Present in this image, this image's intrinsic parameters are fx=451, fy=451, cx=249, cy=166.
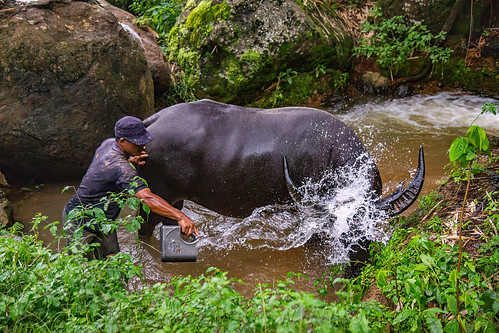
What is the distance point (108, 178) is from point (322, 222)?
2.13 metres

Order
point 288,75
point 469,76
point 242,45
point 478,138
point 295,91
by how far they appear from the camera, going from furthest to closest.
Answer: point 469,76
point 295,91
point 288,75
point 242,45
point 478,138

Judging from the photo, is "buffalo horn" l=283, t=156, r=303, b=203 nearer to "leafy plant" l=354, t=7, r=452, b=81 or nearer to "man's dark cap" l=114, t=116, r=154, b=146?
"man's dark cap" l=114, t=116, r=154, b=146

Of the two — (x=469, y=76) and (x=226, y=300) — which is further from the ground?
(x=469, y=76)

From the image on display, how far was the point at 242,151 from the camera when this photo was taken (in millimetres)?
4586

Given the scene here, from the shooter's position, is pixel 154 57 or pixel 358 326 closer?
pixel 358 326

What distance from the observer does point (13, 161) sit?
579cm

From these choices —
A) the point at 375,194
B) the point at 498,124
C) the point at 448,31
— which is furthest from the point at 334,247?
the point at 448,31

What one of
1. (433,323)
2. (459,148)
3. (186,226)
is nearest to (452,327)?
(433,323)

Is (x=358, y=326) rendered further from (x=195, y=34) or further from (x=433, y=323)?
(x=195, y=34)

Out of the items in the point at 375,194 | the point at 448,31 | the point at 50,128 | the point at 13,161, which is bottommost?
the point at 13,161

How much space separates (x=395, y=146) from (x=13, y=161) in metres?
5.26

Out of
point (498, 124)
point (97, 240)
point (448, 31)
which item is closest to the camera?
point (97, 240)

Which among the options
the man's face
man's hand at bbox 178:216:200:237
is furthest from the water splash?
the man's face

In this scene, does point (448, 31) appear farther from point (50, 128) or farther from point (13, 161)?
point (13, 161)
